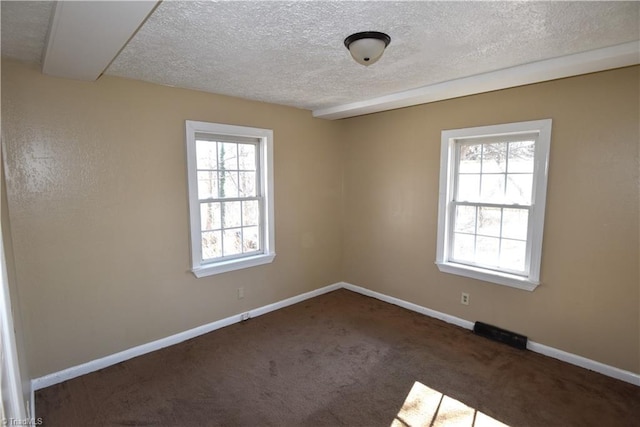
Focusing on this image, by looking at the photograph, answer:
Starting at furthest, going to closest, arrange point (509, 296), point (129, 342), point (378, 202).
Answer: point (378, 202)
point (509, 296)
point (129, 342)

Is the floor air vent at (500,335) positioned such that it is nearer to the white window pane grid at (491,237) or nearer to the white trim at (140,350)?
the white window pane grid at (491,237)

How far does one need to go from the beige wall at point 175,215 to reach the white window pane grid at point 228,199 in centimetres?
24

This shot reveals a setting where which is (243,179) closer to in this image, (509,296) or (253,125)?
(253,125)

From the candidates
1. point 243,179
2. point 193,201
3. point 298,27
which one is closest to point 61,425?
point 193,201

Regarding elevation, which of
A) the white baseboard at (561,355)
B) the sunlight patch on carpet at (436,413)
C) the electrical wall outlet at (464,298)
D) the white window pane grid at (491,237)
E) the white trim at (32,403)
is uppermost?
the white window pane grid at (491,237)

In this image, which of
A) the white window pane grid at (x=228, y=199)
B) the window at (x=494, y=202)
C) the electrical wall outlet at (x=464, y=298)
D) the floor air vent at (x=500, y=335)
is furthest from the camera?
the electrical wall outlet at (x=464, y=298)

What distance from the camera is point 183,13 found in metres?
1.69

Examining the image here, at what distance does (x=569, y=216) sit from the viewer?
2770 mm

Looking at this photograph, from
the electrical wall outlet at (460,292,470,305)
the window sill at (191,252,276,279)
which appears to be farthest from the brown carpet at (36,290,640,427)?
the window sill at (191,252,276,279)

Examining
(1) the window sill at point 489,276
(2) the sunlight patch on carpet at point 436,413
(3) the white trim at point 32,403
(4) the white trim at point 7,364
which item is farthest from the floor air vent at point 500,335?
(3) the white trim at point 32,403

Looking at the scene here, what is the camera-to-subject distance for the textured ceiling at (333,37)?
65.9 inches

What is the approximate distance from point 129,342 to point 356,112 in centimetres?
327

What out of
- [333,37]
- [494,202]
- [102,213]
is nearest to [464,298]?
[494,202]

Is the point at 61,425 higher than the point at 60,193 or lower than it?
lower
